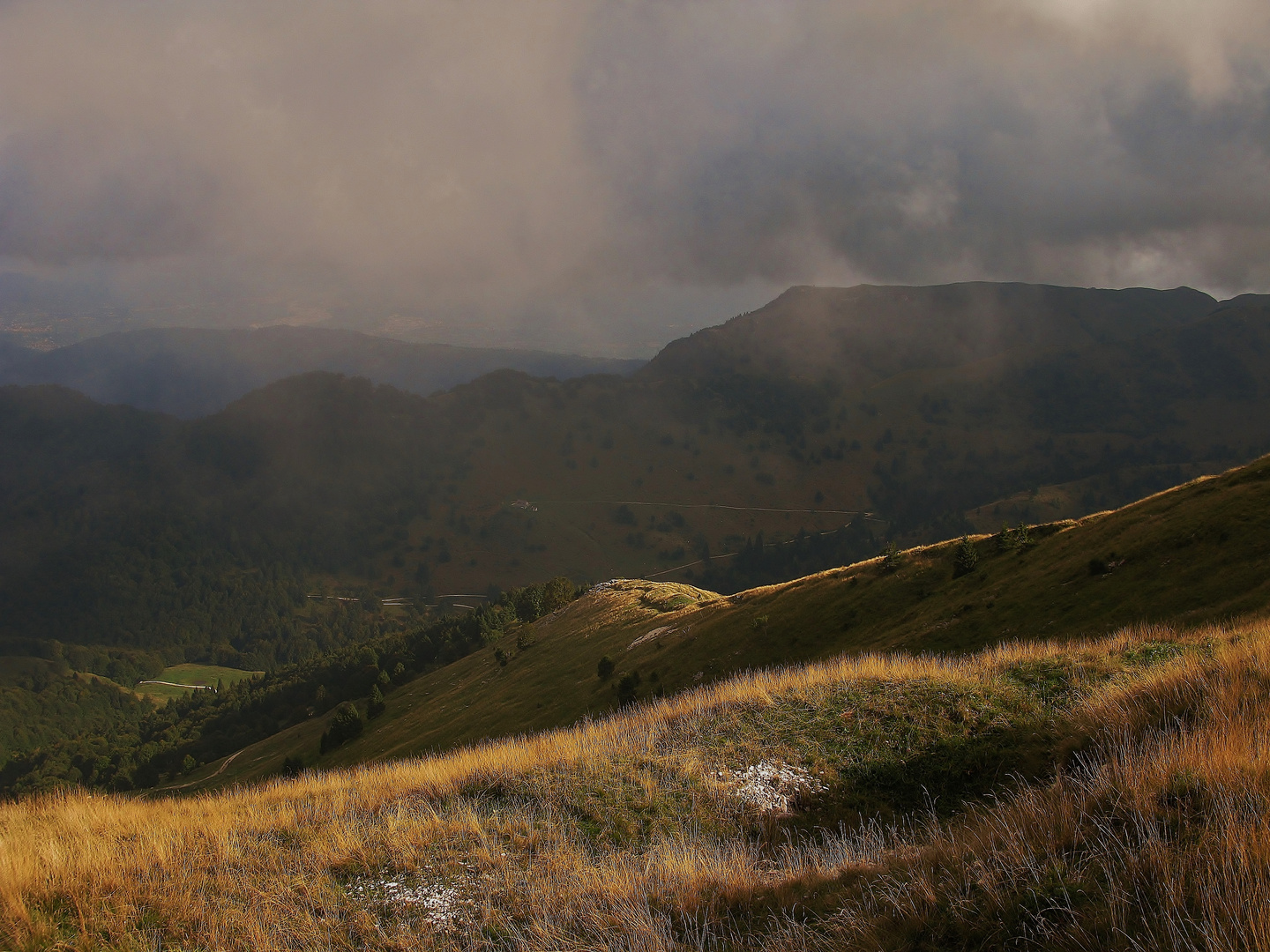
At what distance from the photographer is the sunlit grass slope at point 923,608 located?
2647 centimetres

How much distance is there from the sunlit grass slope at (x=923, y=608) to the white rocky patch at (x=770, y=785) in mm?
18314

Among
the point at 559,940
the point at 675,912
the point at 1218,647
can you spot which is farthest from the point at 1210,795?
the point at 1218,647

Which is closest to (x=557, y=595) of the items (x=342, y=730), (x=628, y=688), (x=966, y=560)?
(x=342, y=730)

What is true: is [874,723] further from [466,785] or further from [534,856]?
[466,785]

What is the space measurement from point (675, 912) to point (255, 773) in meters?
118

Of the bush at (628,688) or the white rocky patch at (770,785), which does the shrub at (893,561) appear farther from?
the white rocky patch at (770,785)

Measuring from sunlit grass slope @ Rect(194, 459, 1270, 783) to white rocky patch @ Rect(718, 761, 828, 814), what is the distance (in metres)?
18.3

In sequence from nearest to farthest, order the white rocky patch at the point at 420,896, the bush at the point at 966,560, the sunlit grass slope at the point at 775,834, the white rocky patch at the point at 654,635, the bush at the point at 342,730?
the sunlit grass slope at the point at 775,834
the white rocky patch at the point at 420,896
the bush at the point at 966,560
the white rocky patch at the point at 654,635
the bush at the point at 342,730

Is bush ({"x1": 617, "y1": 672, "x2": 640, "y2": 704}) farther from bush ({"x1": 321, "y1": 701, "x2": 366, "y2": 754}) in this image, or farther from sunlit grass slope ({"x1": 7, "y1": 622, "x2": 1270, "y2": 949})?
bush ({"x1": 321, "y1": 701, "x2": 366, "y2": 754})

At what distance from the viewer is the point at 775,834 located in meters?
10.7

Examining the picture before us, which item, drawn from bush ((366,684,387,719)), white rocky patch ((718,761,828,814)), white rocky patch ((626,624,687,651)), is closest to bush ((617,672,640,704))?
white rocky patch ((626,624,687,651))

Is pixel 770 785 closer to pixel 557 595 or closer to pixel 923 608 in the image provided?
pixel 923 608

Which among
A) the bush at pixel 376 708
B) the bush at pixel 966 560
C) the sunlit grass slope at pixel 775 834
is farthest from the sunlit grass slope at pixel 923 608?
the bush at pixel 376 708

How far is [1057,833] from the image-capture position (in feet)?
20.9
